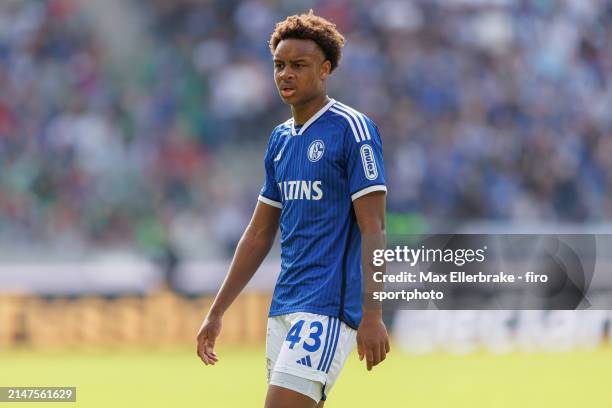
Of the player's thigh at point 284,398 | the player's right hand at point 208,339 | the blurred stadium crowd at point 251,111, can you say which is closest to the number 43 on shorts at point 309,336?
the player's thigh at point 284,398

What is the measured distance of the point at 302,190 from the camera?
13.6ft

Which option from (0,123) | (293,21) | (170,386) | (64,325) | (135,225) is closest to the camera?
(293,21)

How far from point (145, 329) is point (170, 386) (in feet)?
7.24

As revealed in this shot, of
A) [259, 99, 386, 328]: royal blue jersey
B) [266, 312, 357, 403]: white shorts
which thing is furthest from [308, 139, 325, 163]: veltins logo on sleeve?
[266, 312, 357, 403]: white shorts

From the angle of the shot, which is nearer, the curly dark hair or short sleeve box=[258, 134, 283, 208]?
the curly dark hair

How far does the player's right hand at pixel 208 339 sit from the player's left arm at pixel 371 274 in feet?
2.51

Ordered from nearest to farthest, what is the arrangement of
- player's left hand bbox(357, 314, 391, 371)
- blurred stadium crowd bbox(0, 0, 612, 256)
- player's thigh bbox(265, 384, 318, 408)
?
1. player's left hand bbox(357, 314, 391, 371)
2. player's thigh bbox(265, 384, 318, 408)
3. blurred stadium crowd bbox(0, 0, 612, 256)

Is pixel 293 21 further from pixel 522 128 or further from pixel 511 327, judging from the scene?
pixel 522 128

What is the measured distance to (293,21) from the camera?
419cm

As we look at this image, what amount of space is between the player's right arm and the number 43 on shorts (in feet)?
1.46

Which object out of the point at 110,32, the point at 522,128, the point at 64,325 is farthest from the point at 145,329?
the point at 522,128

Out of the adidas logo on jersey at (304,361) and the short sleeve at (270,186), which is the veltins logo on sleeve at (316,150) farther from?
the adidas logo on jersey at (304,361)

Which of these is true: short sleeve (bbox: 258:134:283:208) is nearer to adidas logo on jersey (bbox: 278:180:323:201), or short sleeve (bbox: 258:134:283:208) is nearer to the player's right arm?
the player's right arm

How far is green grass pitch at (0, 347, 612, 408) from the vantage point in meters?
7.89
